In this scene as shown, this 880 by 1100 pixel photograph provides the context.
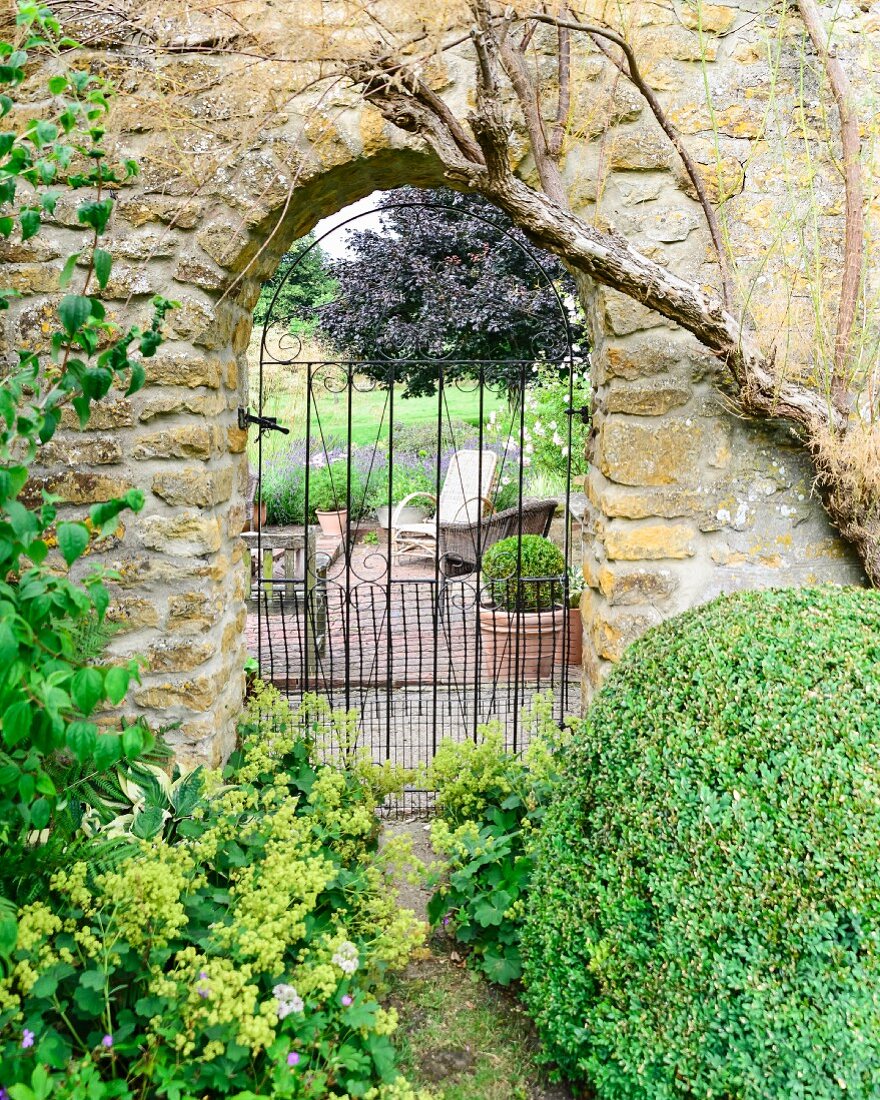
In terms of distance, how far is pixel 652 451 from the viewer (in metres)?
2.83

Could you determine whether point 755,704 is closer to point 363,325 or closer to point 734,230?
point 734,230

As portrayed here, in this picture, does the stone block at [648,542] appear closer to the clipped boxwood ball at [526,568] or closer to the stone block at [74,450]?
the stone block at [74,450]

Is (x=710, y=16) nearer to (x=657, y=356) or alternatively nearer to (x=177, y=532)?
(x=657, y=356)

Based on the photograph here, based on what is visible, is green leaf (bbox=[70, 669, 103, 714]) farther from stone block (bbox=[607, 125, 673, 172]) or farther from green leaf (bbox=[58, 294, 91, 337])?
stone block (bbox=[607, 125, 673, 172])

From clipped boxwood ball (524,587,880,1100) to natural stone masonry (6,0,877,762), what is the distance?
70 cm

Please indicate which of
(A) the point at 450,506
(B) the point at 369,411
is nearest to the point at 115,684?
(A) the point at 450,506

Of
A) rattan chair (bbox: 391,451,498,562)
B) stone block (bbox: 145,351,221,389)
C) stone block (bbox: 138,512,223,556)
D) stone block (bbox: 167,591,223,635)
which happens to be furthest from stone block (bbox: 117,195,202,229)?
rattan chair (bbox: 391,451,498,562)

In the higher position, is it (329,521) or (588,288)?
(588,288)

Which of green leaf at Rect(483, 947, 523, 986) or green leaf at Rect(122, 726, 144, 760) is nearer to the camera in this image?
green leaf at Rect(122, 726, 144, 760)

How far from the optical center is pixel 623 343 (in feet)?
9.23

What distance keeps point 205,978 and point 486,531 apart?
4.49 meters

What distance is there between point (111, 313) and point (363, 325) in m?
5.64

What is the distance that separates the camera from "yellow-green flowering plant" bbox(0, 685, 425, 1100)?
1.81m

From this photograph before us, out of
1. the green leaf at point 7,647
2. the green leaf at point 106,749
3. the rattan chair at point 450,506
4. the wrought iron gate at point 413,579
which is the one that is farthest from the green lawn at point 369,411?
the green leaf at point 7,647
